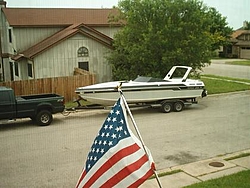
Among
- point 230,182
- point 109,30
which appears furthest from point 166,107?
point 109,30

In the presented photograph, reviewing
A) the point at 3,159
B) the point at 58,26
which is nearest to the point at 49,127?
the point at 3,159

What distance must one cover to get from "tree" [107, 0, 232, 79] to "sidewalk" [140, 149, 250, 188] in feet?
23.7

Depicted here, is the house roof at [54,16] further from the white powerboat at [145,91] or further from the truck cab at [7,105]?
the truck cab at [7,105]

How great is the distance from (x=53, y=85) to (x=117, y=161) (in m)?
9.47

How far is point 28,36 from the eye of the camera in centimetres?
1590

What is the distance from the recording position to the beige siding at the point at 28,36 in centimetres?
1570

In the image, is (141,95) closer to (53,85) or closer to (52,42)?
(53,85)

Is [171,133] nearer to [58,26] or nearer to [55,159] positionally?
[55,159]

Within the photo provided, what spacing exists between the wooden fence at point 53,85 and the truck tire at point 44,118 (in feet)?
9.34

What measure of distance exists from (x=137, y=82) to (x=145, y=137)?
302 centimetres

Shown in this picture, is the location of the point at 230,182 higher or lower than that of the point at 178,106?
lower

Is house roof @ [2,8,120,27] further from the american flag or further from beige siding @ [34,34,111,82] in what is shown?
the american flag

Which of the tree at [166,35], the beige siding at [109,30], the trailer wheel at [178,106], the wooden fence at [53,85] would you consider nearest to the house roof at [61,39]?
the tree at [166,35]

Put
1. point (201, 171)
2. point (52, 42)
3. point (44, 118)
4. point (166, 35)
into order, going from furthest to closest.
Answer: point (52, 42), point (166, 35), point (44, 118), point (201, 171)
